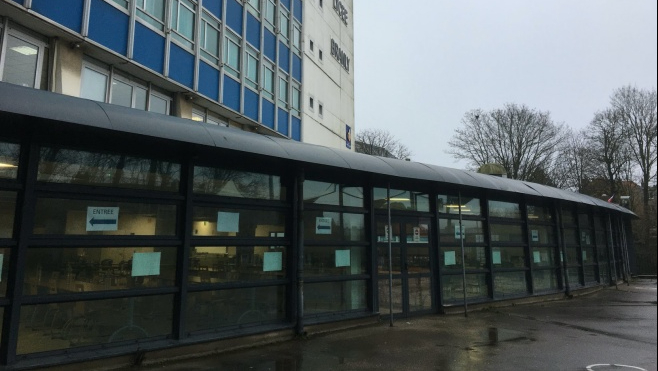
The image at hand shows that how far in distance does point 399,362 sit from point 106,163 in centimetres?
487

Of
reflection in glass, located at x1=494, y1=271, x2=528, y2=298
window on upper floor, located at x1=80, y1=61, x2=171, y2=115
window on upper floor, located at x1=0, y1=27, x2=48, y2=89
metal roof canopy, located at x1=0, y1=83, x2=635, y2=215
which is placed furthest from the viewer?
window on upper floor, located at x1=80, y1=61, x2=171, y2=115

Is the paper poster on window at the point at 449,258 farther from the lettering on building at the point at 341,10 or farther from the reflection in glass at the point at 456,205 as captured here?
the lettering on building at the point at 341,10

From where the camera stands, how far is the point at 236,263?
23.5 feet

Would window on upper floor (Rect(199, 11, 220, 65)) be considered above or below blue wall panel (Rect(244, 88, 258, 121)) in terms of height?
above

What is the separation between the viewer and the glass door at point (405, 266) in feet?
30.6

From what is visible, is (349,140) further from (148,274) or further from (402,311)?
(148,274)

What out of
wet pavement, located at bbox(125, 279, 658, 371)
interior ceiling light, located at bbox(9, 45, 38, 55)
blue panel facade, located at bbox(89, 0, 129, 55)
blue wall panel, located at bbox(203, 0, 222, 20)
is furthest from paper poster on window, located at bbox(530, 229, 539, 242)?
interior ceiling light, located at bbox(9, 45, 38, 55)

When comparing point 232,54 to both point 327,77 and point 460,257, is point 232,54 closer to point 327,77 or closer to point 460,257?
point 327,77

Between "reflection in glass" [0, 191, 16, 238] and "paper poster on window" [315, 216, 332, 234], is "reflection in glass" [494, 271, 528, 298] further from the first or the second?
"reflection in glass" [0, 191, 16, 238]

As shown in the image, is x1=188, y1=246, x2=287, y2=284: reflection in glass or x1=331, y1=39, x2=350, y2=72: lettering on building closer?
x1=188, y1=246, x2=287, y2=284: reflection in glass

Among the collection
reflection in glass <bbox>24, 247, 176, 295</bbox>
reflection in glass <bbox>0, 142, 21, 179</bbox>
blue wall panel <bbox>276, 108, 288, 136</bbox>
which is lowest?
reflection in glass <bbox>24, 247, 176, 295</bbox>

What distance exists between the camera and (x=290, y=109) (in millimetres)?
23828

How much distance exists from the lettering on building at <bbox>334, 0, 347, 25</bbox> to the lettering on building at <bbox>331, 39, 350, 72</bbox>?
2.69 m

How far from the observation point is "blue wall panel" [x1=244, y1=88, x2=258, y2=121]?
19594 mm
